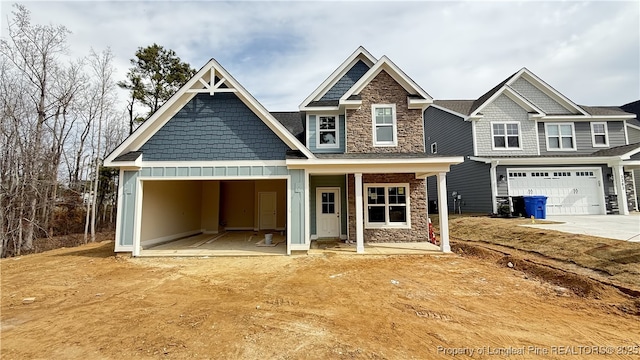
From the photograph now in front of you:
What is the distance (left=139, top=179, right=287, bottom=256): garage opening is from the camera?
9.77m

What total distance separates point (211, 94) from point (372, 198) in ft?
23.0

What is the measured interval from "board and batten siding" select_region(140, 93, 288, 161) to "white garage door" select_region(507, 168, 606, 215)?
1338 centimetres

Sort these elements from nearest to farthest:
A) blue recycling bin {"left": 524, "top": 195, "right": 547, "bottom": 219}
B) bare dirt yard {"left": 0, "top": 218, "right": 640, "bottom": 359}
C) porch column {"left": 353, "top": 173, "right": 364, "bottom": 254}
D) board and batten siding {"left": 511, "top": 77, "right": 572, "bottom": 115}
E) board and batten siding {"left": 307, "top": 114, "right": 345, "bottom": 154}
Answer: bare dirt yard {"left": 0, "top": 218, "right": 640, "bottom": 359}, porch column {"left": 353, "top": 173, "right": 364, "bottom": 254}, board and batten siding {"left": 307, "top": 114, "right": 345, "bottom": 154}, blue recycling bin {"left": 524, "top": 195, "right": 547, "bottom": 219}, board and batten siding {"left": 511, "top": 77, "right": 572, "bottom": 115}

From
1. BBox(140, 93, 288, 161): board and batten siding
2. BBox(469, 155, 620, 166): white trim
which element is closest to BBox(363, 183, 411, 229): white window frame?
BBox(140, 93, 288, 161): board and batten siding

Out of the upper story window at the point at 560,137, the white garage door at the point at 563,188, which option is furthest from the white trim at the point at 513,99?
the white garage door at the point at 563,188

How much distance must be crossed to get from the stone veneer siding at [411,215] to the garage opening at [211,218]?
3083 mm

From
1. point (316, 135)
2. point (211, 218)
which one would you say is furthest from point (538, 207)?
point (211, 218)

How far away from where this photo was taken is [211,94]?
30.0ft

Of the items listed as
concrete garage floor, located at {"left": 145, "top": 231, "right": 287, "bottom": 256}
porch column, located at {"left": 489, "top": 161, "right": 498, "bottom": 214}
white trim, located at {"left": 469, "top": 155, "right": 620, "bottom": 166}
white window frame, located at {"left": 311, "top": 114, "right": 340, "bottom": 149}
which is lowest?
concrete garage floor, located at {"left": 145, "top": 231, "right": 287, "bottom": 256}

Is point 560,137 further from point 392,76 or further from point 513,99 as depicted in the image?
point 392,76

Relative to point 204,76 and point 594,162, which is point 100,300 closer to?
point 204,76

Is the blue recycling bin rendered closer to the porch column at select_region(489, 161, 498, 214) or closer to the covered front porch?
the porch column at select_region(489, 161, 498, 214)

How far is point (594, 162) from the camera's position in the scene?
14664 mm

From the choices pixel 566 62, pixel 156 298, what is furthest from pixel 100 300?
pixel 566 62
